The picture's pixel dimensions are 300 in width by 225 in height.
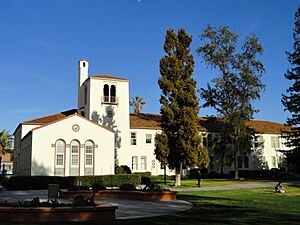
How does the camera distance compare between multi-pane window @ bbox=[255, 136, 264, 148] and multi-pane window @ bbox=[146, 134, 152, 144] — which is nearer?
multi-pane window @ bbox=[146, 134, 152, 144]

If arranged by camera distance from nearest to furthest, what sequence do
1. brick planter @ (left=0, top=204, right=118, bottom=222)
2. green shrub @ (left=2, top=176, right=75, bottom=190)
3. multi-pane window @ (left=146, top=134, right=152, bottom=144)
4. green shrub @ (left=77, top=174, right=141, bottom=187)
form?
1. brick planter @ (left=0, top=204, right=118, bottom=222)
2. green shrub @ (left=2, top=176, right=75, bottom=190)
3. green shrub @ (left=77, top=174, right=141, bottom=187)
4. multi-pane window @ (left=146, top=134, right=152, bottom=144)

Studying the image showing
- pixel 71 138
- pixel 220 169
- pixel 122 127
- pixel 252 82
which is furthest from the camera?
pixel 220 169

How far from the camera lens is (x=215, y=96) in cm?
4250

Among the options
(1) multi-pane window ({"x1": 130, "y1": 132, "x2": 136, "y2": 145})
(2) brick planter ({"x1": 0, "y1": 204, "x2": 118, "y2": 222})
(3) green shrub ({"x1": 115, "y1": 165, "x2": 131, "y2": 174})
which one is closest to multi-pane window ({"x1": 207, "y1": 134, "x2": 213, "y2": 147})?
(1) multi-pane window ({"x1": 130, "y1": 132, "x2": 136, "y2": 145})

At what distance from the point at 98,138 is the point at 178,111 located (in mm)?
9577

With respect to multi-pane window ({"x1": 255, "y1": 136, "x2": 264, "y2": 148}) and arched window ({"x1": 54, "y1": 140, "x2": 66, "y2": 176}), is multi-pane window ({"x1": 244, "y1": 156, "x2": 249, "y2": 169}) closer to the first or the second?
multi-pane window ({"x1": 255, "y1": 136, "x2": 264, "y2": 148})

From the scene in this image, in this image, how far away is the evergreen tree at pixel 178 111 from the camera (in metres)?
30.6

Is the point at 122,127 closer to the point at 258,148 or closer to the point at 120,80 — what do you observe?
the point at 120,80

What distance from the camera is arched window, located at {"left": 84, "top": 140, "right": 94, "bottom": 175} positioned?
3519cm

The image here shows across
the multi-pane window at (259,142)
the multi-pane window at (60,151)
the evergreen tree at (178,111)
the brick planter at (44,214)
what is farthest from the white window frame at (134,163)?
the brick planter at (44,214)

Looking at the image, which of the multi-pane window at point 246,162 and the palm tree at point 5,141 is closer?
the multi-pane window at point 246,162

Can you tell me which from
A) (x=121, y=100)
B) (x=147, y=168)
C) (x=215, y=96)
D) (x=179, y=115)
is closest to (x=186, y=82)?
(x=179, y=115)

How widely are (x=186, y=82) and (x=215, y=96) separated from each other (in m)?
12.0

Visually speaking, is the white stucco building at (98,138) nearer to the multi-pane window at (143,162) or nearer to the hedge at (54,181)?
the multi-pane window at (143,162)
